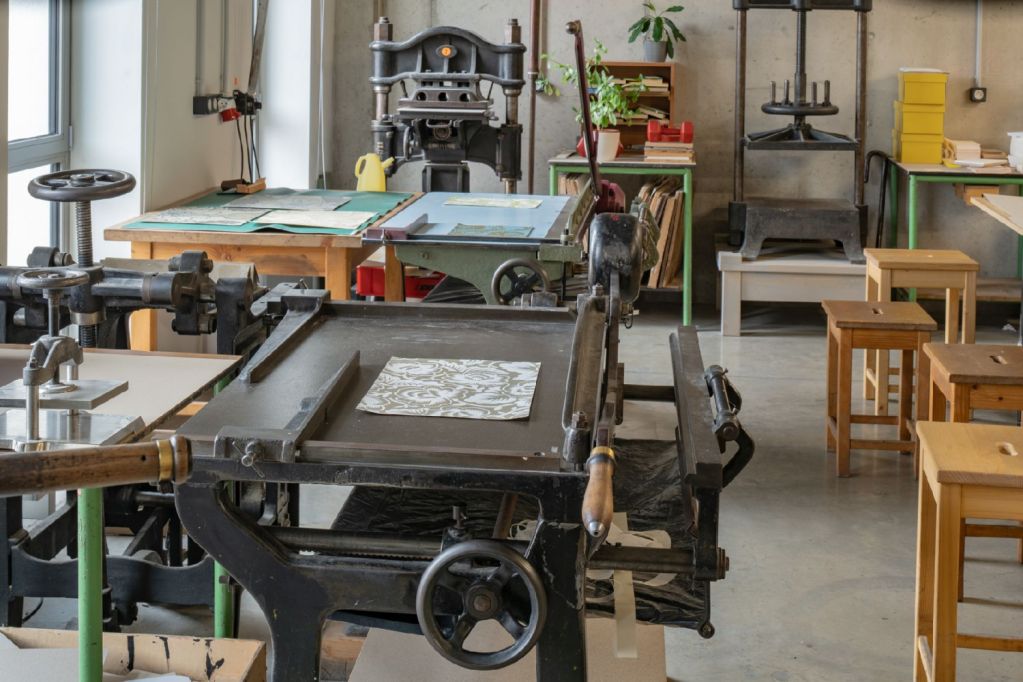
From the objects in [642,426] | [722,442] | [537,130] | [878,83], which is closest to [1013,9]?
[878,83]

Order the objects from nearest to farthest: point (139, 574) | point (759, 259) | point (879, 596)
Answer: point (139, 574), point (879, 596), point (759, 259)

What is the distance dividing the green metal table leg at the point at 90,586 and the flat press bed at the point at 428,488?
0.27 meters

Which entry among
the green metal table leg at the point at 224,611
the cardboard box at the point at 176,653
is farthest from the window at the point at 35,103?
the cardboard box at the point at 176,653

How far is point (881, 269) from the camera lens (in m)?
4.77

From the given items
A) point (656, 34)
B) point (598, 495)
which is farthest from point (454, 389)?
point (656, 34)

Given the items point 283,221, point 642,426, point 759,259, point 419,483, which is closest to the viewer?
point 419,483

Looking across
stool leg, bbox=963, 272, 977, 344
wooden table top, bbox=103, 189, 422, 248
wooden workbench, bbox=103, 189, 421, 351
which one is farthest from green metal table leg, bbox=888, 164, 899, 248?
wooden table top, bbox=103, 189, 422, 248

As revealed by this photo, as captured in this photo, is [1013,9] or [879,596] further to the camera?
[1013,9]

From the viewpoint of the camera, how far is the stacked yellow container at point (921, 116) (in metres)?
6.27

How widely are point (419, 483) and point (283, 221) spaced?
2.46m

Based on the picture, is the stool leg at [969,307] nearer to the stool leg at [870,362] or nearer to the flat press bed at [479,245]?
the stool leg at [870,362]

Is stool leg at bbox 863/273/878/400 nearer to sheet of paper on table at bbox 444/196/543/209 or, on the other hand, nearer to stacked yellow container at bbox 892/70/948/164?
sheet of paper on table at bbox 444/196/543/209

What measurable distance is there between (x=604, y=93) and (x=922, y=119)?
4.93 ft

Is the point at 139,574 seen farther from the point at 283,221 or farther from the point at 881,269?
the point at 881,269
